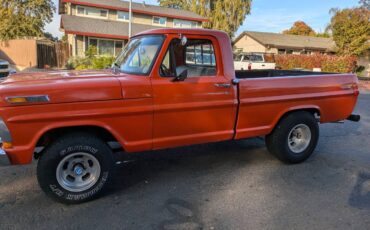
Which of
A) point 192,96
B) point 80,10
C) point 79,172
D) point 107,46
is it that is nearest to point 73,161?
point 79,172

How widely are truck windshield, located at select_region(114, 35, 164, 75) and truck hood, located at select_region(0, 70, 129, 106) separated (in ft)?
1.34

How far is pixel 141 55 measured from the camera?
166 inches

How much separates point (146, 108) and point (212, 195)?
138 centimetres

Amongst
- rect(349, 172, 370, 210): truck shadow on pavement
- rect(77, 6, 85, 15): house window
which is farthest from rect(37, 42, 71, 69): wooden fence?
rect(349, 172, 370, 210): truck shadow on pavement

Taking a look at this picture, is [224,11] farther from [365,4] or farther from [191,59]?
[191,59]

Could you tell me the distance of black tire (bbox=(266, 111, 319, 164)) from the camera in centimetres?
496

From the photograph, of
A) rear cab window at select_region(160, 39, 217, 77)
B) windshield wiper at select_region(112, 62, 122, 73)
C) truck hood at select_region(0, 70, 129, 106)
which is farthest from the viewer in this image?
windshield wiper at select_region(112, 62, 122, 73)

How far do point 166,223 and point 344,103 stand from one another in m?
3.71

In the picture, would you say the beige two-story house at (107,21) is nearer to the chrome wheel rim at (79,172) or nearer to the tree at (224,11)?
the tree at (224,11)

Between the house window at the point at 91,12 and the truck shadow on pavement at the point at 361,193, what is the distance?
2973 cm

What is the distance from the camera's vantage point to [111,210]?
3652 mm

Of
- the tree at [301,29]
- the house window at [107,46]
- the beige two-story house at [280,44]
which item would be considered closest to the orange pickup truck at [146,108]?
the house window at [107,46]

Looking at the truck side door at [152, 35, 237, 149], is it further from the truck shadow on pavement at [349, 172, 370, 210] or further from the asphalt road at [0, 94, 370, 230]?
the truck shadow on pavement at [349, 172, 370, 210]

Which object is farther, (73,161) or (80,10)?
(80,10)
